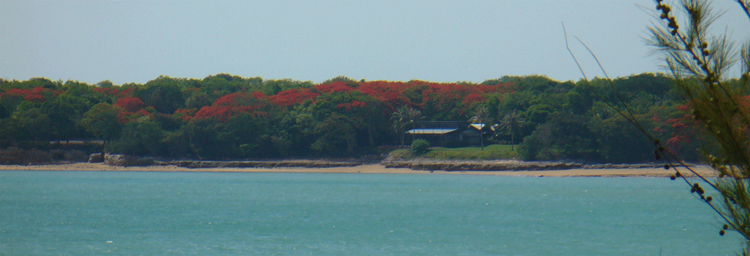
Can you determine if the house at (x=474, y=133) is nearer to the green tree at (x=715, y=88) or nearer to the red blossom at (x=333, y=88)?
the red blossom at (x=333, y=88)

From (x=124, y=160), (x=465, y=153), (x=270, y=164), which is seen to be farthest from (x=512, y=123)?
(x=124, y=160)

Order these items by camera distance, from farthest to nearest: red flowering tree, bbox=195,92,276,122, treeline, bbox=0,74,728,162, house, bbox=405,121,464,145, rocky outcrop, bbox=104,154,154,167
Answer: house, bbox=405,121,464,145 < red flowering tree, bbox=195,92,276,122 < rocky outcrop, bbox=104,154,154,167 < treeline, bbox=0,74,728,162

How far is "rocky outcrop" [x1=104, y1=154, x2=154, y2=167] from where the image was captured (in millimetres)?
52969

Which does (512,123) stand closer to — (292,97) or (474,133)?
(474,133)

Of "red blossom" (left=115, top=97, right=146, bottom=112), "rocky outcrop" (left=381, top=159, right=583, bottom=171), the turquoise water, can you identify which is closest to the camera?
the turquoise water

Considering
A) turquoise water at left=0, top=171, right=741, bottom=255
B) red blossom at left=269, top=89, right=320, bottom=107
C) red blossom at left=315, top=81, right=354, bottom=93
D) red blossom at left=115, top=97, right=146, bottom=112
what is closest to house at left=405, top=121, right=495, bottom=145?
red blossom at left=315, top=81, right=354, bottom=93

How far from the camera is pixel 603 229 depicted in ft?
77.0

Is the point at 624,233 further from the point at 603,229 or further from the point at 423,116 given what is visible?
the point at 423,116

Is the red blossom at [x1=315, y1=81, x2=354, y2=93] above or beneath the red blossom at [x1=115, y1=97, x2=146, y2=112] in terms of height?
above

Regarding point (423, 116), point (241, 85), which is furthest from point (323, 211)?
point (241, 85)

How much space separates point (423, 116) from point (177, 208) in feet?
107

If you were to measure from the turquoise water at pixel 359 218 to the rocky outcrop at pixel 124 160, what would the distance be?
759 cm

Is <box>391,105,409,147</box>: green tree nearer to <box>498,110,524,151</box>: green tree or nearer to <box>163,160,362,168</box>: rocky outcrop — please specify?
<box>163,160,362,168</box>: rocky outcrop

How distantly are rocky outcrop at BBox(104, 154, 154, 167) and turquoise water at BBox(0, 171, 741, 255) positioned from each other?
7586 millimetres
